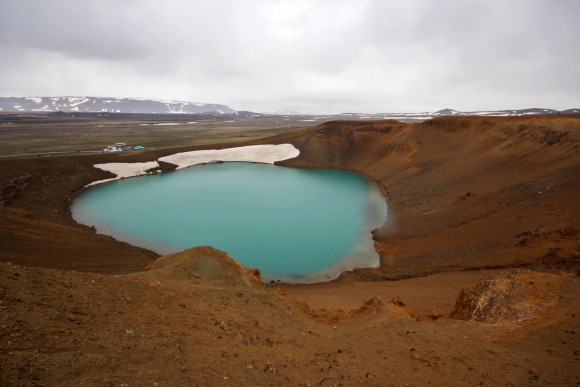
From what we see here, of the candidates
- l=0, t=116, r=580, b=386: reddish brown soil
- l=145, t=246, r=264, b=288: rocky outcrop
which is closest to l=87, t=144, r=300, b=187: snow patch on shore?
l=0, t=116, r=580, b=386: reddish brown soil

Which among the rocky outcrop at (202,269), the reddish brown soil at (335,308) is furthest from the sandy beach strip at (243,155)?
the rocky outcrop at (202,269)

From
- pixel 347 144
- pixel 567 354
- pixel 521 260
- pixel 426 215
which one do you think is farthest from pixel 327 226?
pixel 347 144

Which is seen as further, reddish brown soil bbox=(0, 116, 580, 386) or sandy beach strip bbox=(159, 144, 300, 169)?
sandy beach strip bbox=(159, 144, 300, 169)

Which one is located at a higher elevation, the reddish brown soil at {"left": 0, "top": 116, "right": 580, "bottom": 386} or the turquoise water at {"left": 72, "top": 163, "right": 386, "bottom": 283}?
the reddish brown soil at {"left": 0, "top": 116, "right": 580, "bottom": 386}

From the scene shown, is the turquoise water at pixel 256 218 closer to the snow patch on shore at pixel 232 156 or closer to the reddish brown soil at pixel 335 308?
the reddish brown soil at pixel 335 308

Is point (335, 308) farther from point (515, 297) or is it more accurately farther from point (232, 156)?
point (232, 156)

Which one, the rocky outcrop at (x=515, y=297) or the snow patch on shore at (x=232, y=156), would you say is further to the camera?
the snow patch on shore at (x=232, y=156)

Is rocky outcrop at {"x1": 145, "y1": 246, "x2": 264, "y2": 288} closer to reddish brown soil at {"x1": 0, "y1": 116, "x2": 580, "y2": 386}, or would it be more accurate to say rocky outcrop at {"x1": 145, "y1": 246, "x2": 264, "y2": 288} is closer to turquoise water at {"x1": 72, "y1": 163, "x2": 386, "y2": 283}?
reddish brown soil at {"x1": 0, "y1": 116, "x2": 580, "y2": 386}
